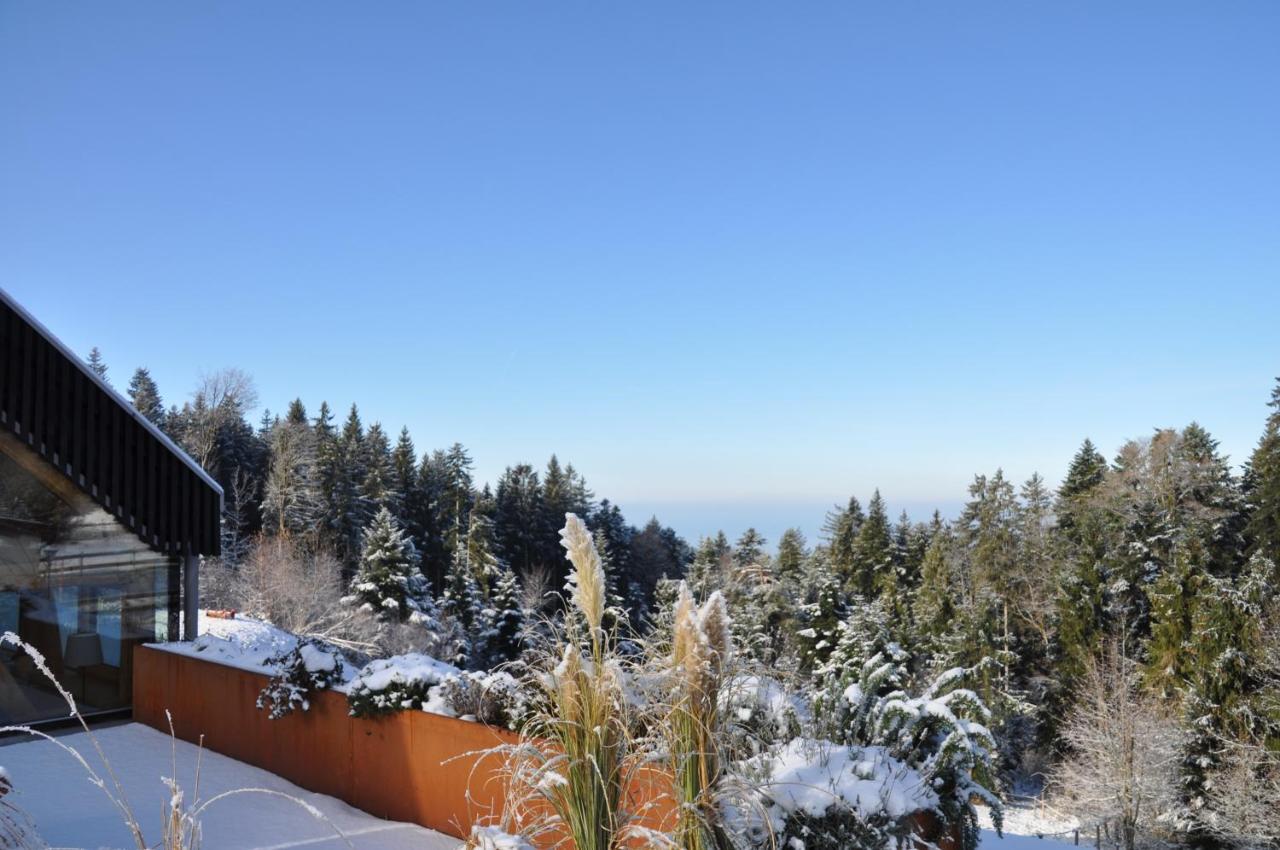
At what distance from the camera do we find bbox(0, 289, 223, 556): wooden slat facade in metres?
6.56

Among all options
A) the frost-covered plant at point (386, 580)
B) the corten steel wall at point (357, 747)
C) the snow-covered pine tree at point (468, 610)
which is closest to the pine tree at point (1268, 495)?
the corten steel wall at point (357, 747)

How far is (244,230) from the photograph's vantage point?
14.5 m

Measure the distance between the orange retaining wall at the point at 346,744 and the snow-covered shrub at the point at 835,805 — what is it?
4.06 ft

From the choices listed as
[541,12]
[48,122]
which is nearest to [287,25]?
[541,12]

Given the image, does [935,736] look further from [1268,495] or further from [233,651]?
[1268,495]

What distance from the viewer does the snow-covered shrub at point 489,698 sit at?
12.5 feet

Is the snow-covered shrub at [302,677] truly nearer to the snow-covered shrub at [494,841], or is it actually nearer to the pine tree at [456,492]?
the snow-covered shrub at [494,841]

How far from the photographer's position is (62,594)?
6.78 meters

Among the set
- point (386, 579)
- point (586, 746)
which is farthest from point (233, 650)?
point (386, 579)

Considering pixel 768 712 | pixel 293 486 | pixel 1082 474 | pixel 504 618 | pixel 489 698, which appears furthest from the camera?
pixel 1082 474

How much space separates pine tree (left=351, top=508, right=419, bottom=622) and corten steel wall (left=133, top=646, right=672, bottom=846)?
17836 millimetres

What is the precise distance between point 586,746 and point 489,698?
1922mm

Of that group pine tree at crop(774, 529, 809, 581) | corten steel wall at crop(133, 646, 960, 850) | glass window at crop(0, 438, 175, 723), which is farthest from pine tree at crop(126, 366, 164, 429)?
corten steel wall at crop(133, 646, 960, 850)

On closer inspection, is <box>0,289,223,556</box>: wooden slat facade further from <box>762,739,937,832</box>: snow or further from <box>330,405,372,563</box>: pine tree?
<box>330,405,372,563</box>: pine tree
